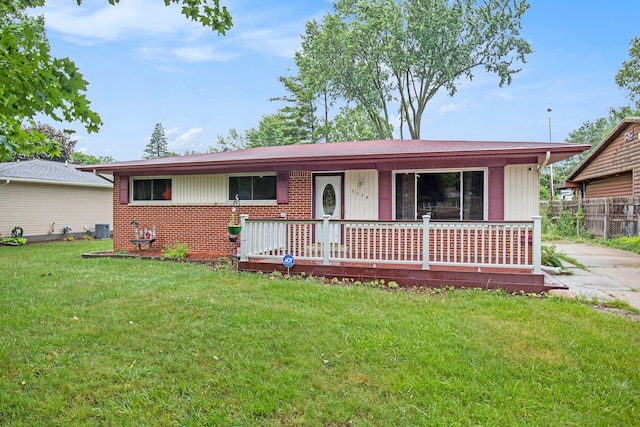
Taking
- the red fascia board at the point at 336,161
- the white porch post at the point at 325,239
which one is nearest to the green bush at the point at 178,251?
the red fascia board at the point at 336,161

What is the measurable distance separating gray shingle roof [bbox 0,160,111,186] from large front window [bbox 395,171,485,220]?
12.7 m

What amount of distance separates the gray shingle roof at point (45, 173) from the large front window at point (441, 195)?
12.7 metres

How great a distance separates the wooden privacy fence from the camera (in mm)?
13239

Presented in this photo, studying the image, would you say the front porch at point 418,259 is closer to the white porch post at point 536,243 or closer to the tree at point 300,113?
the white porch post at point 536,243

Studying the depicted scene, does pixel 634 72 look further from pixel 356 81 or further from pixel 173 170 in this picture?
pixel 173 170

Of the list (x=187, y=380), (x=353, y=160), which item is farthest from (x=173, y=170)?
(x=187, y=380)

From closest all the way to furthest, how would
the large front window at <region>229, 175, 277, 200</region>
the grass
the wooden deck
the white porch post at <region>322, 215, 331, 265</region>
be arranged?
the grass, the wooden deck, the white porch post at <region>322, 215, 331, 265</region>, the large front window at <region>229, 175, 277, 200</region>

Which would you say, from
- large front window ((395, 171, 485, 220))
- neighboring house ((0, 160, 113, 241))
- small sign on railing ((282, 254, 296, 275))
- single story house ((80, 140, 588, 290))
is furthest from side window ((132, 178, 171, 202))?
large front window ((395, 171, 485, 220))

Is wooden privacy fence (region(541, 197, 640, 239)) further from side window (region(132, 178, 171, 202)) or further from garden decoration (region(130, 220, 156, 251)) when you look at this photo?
garden decoration (region(130, 220, 156, 251))

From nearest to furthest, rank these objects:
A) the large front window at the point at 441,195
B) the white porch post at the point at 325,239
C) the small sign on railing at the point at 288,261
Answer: the white porch post at the point at 325,239, the small sign on railing at the point at 288,261, the large front window at the point at 441,195

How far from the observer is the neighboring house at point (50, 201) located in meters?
14.1

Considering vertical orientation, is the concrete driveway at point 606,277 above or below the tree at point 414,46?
below

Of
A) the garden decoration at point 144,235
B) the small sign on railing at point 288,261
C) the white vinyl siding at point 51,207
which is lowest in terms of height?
the small sign on railing at point 288,261

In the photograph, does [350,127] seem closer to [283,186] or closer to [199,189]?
[199,189]
